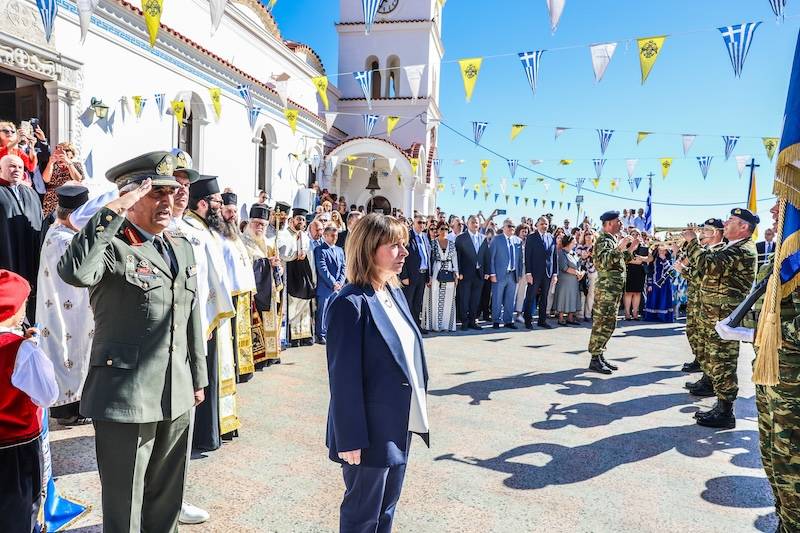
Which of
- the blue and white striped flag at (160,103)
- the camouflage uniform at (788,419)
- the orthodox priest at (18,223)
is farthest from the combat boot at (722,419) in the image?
the blue and white striped flag at (160,103)

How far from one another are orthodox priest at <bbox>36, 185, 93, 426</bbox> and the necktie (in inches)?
72.6

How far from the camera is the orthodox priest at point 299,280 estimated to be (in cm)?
773

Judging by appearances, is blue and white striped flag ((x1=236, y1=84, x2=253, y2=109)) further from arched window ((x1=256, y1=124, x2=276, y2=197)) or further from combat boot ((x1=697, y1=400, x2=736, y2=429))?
combat boot ((x1=697, y1=400, x2=736, y2=429))

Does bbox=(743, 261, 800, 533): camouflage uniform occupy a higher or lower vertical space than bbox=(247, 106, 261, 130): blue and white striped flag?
lower

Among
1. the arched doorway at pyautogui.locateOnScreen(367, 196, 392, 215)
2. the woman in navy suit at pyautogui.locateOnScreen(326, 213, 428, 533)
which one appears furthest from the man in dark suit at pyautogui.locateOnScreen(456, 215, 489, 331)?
the arched doorway at pyautogui.locateOnScreen(367, 196, 392, 215)

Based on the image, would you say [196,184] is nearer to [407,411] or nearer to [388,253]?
[388,253]

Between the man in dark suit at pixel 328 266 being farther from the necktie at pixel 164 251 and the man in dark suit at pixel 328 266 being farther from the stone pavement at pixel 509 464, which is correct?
the necktie at pixel 164 251

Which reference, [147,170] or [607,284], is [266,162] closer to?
[607,284]

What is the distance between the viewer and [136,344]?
221cm

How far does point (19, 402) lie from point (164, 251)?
0.91m

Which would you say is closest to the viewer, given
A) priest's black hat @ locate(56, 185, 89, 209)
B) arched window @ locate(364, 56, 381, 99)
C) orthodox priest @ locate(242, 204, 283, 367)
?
priest's black hat @ locate(56, 185, 89, 209)

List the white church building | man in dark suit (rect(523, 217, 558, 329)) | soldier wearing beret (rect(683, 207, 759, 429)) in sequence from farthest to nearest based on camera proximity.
→ man in dark suit (rect(523, 217, 558, 329)) → the white church building → soldier wearing beret (rect(683, 207, 759, 429))

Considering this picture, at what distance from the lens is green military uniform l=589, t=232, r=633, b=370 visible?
271 inches

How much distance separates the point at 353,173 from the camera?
21547mm
